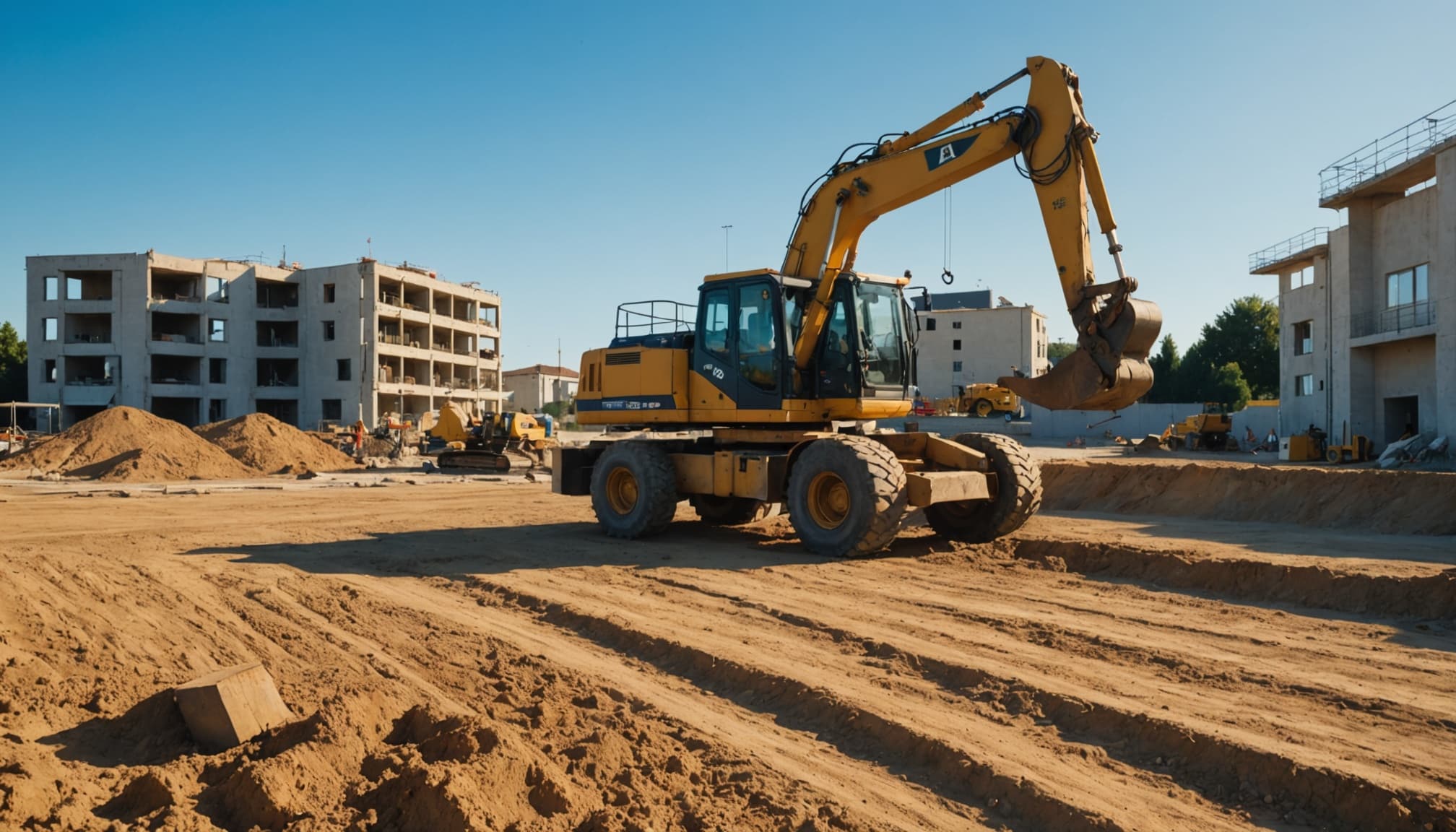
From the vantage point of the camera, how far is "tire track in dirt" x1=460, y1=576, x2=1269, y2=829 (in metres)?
4.50

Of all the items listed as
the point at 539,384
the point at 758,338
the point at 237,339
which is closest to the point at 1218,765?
the point at 758,338

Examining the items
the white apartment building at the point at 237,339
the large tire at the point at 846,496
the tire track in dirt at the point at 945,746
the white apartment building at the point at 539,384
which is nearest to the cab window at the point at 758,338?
the large tire at the point at 846,496

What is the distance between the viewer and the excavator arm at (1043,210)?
10.4 m

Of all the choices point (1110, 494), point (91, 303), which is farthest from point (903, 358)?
point (91, 303)

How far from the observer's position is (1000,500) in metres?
12.6

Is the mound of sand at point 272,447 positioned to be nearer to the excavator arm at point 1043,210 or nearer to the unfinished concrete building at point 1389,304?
the excavator arm at point 1043,210

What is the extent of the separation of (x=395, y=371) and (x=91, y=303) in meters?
17.6

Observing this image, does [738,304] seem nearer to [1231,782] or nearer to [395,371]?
[1231,782]

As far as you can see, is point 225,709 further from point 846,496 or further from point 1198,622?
point 846,496

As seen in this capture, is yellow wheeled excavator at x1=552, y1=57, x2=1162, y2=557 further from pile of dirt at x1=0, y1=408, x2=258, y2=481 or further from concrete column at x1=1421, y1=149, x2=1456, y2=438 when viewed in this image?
concrete column at x1=1421, y1=149, x2=1456, y2=438

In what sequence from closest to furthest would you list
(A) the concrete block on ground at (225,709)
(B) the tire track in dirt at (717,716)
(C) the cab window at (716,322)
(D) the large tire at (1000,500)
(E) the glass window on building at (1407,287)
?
(B) the tire track in dirt at (717,716), (A) the concrete block on ground at (225,709), (D) the large tire at (1000,500), (C) the cab window at (716,322), (E) the glass window on building at (1407,287)

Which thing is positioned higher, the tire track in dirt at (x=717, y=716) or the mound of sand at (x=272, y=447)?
the mound of sand at (x=272, y=447)

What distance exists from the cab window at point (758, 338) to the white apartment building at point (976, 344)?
69705 mm

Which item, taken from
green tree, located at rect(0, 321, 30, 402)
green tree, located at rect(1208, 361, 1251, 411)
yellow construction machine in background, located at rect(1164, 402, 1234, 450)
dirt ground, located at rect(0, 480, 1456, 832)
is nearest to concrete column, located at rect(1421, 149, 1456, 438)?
yellow construction machine in background, located at rect(1164, 402, 1234, 450)
